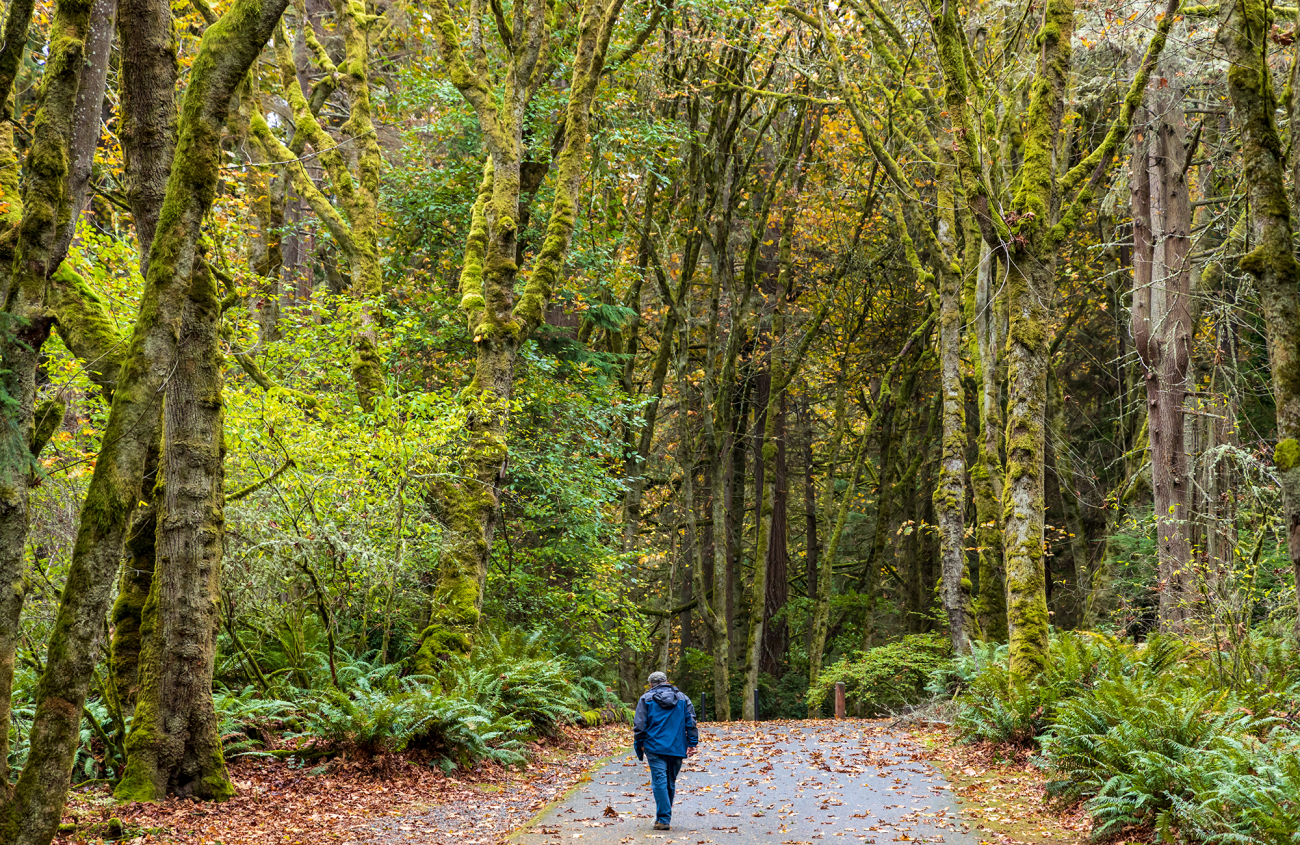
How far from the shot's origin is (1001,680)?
12.0 metres

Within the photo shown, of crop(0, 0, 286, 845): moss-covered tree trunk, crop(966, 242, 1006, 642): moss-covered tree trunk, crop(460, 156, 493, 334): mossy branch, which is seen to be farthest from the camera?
crop(966, 242, 1006, 642): moss-covered tree trunk

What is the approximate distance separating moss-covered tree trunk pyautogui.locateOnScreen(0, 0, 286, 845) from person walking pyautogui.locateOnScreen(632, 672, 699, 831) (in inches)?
179

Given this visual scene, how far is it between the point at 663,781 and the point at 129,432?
5.21 meters

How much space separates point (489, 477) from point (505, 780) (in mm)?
4344

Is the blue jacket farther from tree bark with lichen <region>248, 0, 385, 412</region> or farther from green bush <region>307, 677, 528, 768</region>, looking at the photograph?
tree bark with lichen <region>248, 0, 385, 412</region>

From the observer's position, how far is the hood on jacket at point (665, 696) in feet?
28.7

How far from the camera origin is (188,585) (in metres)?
8.30

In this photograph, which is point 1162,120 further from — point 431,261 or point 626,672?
point 626,672

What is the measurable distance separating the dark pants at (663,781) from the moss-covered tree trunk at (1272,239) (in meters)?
5.30

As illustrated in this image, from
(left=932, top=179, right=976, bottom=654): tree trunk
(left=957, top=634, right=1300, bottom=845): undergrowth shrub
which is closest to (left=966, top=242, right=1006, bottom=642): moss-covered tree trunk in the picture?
(left=932, top=179, right=976, bottom=654): tree trunk

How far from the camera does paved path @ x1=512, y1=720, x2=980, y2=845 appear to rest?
25.8 feet

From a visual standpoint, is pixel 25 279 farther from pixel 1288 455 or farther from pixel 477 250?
pixel 477 250

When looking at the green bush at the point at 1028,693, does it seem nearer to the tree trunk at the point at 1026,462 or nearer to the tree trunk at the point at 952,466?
the tree trunk at the point at 1026,462

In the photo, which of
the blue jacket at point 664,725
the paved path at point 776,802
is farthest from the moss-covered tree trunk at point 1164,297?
the blue jacket at point 664,725
